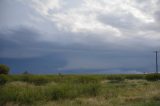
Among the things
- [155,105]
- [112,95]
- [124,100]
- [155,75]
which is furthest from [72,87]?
[155,75]

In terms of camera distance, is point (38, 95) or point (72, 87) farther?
point (72, 87)

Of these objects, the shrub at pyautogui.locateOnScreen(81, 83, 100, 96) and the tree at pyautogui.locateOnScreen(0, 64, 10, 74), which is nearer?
the shrub at pyautogui.locateOnScreen(81, 83, 100, 96)

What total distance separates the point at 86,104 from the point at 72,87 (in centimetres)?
775

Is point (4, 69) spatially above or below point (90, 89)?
above

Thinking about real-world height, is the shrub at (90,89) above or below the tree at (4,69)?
below

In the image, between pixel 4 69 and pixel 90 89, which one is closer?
pixel 90 89

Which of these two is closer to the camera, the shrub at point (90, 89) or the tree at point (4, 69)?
the shrub at point (90, 89)

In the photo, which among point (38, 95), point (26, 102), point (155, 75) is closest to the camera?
point (26, 102)

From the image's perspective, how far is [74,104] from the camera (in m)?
24.5

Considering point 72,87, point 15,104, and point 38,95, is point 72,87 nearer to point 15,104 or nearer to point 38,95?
point 38,95

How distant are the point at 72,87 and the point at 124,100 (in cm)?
645

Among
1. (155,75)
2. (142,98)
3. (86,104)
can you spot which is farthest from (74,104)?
(155,75)

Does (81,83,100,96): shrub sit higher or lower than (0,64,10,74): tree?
lower

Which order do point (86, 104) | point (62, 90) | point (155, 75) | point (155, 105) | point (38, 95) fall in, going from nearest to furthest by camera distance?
point (155, 105) → point (86, 104) → point (38, 95) → point (62, 90) → point (155, 75)
